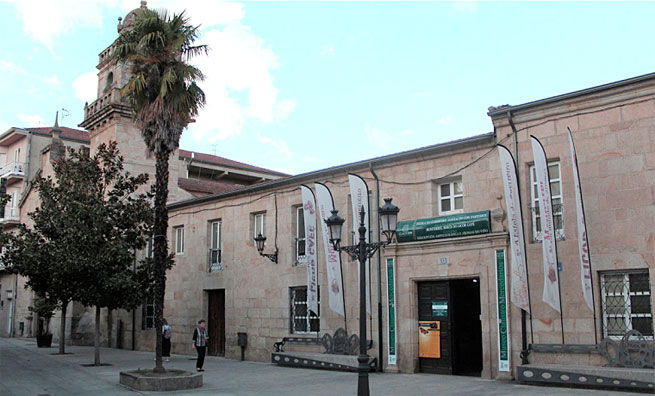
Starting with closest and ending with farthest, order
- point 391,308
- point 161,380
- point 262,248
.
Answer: point 161,380 < point 391,308 < point 262,248

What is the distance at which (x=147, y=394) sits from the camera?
43.4ft

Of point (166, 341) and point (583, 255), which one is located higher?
point (583, 255)

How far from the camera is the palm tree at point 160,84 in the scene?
15312 mm

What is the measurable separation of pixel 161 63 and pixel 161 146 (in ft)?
7.02

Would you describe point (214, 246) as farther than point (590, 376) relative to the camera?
Yes

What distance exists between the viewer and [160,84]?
1569 centimetres

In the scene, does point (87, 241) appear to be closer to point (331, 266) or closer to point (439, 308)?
point (331, 266)

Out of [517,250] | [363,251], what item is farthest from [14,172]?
[363,251]

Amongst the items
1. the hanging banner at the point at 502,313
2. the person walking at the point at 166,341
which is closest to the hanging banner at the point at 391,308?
the hanging banner at the point at 502,313

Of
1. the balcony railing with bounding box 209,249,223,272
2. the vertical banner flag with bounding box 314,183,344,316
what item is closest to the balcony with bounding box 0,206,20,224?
the balcony railing with bounding box 209,249,223,272

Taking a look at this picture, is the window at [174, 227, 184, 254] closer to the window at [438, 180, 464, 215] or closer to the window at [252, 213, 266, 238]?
the window at [252, 213, 266, 238]

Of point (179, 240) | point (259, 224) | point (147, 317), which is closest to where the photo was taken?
point (259, 224)

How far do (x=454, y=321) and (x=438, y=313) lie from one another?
45cm

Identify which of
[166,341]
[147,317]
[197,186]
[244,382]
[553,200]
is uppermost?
[197,186]
